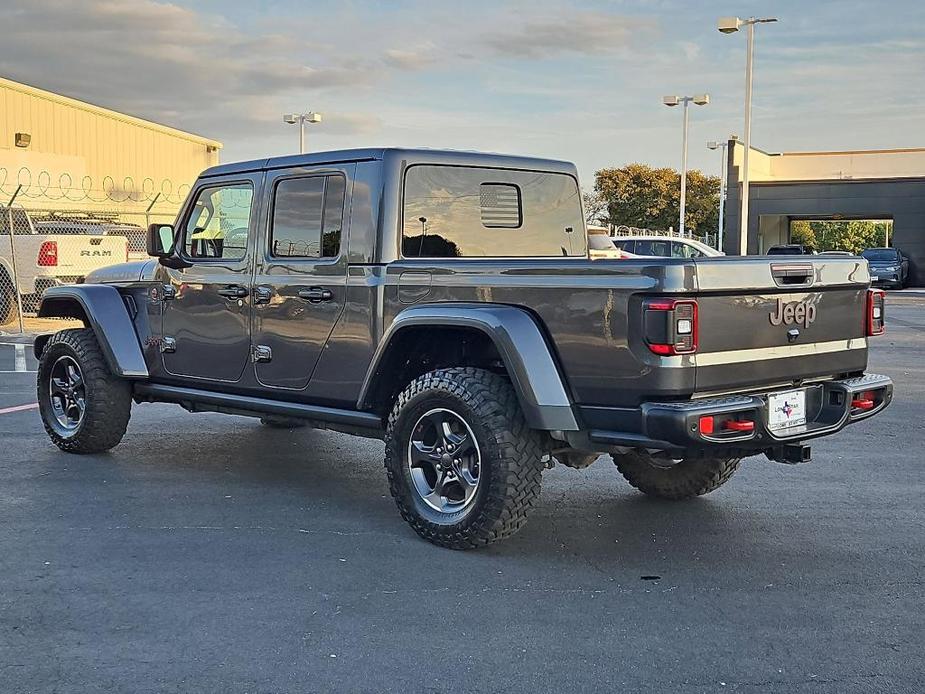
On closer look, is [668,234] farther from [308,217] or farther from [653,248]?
[308,217]

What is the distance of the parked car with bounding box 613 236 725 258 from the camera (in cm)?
2385

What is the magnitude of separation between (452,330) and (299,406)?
1.19 meters

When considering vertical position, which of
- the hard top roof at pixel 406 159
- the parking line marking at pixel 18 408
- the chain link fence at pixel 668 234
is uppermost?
the chain link fence at pixel 668 234

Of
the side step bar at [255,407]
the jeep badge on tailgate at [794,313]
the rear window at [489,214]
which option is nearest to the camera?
the jeep badge on tailgate at [794,313]

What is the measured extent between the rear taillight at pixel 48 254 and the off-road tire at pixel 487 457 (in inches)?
513

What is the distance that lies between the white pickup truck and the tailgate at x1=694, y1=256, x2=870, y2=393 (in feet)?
45.4

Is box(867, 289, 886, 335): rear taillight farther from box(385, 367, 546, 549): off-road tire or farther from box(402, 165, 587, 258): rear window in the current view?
box(402, 165, 587, 258): rear window

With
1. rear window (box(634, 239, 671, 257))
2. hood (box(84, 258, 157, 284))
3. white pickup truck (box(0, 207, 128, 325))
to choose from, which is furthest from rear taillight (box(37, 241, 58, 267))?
rear window (box(634, 239, 671, 257))

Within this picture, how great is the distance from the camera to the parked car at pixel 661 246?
23847 millimetres

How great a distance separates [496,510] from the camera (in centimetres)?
507

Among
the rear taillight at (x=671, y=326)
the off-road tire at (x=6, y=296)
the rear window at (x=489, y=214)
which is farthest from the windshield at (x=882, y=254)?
the rear taillight at (x=671, y=326)

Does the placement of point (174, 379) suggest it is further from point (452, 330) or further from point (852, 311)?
point (852, 311)

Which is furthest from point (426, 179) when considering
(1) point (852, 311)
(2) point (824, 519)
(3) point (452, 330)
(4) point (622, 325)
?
(2) point (824, 519)

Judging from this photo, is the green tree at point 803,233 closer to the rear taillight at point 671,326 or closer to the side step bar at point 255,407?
the side step bar at point 255,407
